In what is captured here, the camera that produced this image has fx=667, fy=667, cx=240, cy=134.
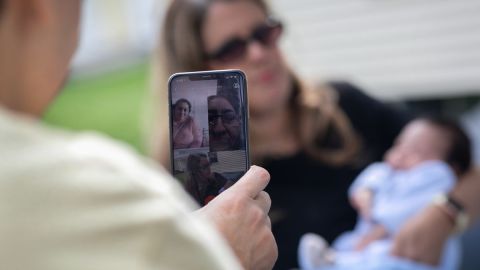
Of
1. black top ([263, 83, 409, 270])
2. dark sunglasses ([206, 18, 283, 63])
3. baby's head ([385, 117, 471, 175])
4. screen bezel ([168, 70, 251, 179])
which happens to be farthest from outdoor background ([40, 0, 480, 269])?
screen bezel ([168, 70, 251, 179])

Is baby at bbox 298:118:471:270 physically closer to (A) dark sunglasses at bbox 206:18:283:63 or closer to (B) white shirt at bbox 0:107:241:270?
(A) dark sunglasses at bbox 206:18:283:63

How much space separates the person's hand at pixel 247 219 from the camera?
2.43 feet

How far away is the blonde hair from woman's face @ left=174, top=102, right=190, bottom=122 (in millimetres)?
763

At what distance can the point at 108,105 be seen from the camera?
23.2 feet

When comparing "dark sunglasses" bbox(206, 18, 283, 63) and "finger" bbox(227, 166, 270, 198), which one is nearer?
"finger" bbox(227, 166, 270, 198)

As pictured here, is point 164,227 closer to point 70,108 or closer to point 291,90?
point 291,90

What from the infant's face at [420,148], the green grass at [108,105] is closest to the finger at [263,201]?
the infant's face at [420,148]

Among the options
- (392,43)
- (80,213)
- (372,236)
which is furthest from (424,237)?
(392,43)

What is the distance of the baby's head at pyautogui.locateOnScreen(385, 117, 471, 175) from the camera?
2029 millimetres

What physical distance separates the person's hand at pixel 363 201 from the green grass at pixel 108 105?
14.3ft

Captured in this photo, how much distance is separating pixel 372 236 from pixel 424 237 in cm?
18

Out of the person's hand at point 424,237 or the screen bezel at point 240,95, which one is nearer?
the screen bezel at point 240,95

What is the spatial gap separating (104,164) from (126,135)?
5986 millimetres

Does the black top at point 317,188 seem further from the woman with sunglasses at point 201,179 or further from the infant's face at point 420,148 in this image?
the woman with sunglasses at point 201,179
